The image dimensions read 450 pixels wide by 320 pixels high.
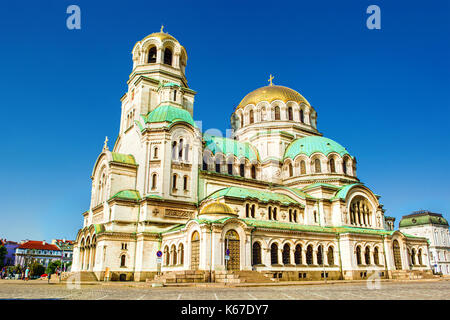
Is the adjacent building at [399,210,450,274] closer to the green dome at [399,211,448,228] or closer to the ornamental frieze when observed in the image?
the green dome at [399,211,448,228]

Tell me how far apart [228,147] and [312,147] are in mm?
11244

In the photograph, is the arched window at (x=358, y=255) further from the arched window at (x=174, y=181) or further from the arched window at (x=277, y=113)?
the arched window at (x=277, y=113)

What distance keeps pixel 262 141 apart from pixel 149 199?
21.3 metres

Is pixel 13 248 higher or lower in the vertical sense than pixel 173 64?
lower

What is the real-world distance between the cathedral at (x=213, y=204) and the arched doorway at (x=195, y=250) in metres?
0.15

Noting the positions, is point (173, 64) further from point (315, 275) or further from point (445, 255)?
point (445, 255)

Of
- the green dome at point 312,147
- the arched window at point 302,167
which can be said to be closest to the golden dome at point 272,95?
the green dome at point 312,147

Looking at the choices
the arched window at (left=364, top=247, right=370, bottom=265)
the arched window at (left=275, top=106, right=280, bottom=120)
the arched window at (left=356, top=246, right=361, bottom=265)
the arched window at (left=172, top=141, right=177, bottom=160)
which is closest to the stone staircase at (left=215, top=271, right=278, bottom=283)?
the arched window at (left=356, top=246, right=361, bottom=265)

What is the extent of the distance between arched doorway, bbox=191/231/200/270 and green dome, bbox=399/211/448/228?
78089 millimetres

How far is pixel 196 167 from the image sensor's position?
4031cm

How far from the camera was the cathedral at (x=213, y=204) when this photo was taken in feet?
107

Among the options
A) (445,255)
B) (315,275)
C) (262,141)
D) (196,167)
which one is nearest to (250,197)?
(196,167)

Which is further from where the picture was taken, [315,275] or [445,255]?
[445,255]
